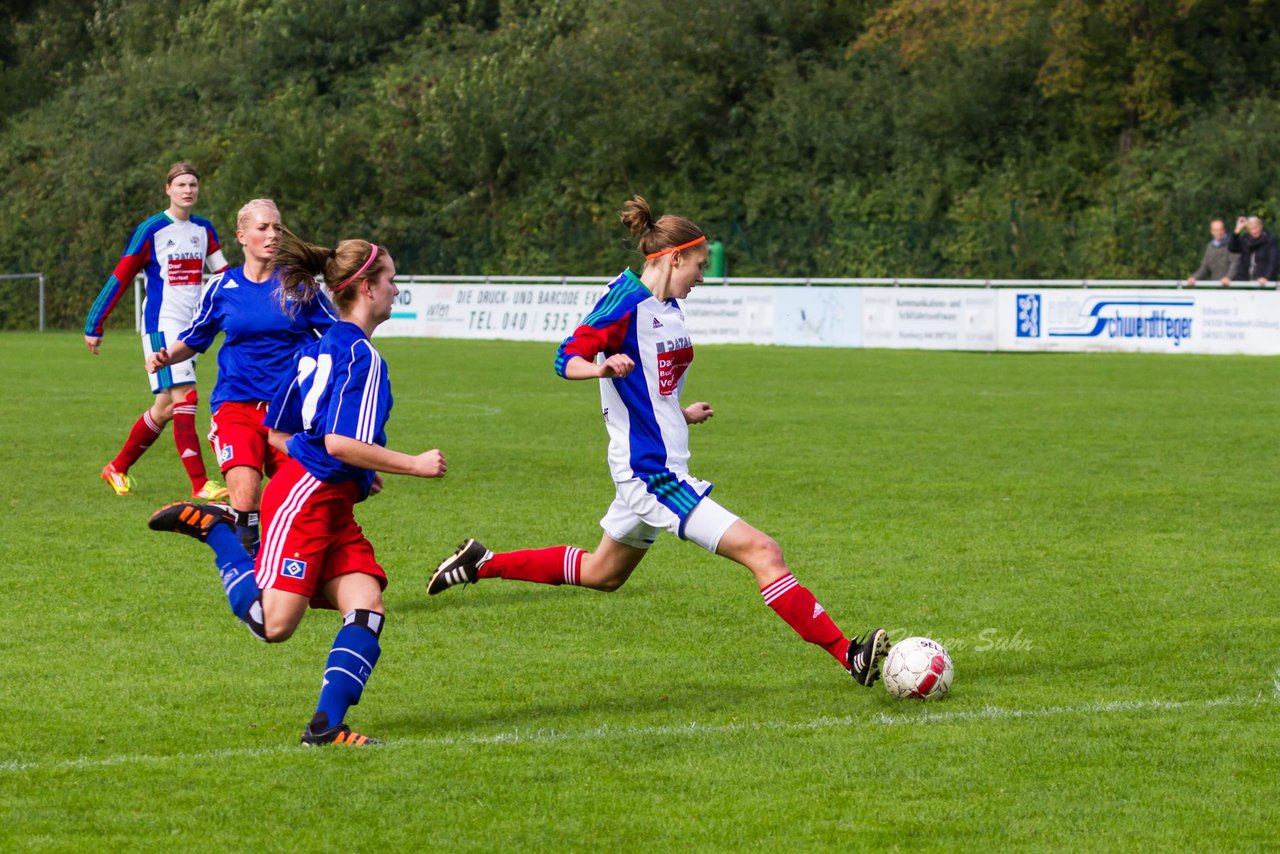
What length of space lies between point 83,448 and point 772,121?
29.6 meters

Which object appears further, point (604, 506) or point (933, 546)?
point (604, 506)

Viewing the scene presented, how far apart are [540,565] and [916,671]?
74.1 inches

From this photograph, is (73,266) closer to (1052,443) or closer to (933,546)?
(1052,443)

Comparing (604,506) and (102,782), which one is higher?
(102,782)

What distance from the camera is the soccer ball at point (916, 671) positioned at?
234 inches

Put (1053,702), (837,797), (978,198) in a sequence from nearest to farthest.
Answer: (837,797) < (1053,702) < (978,198)

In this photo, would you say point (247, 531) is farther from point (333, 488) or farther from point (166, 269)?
point (166, 269)

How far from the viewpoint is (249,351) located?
8492mm

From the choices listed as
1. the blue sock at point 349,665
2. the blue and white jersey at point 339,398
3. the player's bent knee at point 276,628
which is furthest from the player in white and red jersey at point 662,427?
the player's bent knee at point 276,628

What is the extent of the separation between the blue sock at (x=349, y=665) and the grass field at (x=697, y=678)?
16cm

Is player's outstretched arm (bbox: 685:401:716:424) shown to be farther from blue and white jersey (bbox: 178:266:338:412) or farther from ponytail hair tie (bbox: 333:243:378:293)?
blue and white jersey (bbox: 178:266:338:412)

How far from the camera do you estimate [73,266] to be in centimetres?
4684

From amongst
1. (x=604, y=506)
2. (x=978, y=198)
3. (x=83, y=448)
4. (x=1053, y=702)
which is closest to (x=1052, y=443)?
(x=604, y=506)

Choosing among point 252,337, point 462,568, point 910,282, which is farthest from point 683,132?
point 462,568
